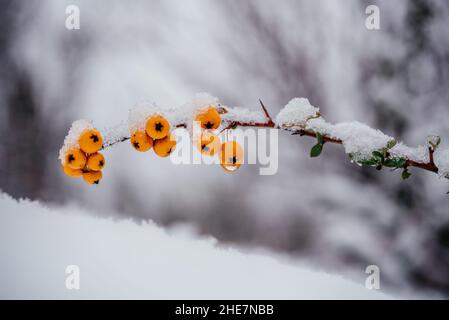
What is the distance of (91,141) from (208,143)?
12 centimetres

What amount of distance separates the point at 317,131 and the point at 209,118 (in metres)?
0.10

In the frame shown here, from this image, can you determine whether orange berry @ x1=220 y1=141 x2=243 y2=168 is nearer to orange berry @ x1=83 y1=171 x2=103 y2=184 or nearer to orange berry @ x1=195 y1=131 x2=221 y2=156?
orange berry @ x1=195 y1=131 x2=221 y2=156

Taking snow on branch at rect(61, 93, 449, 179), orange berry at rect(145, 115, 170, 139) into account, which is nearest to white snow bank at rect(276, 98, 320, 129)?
snow on branch at rect(61, 93, 449, 179)

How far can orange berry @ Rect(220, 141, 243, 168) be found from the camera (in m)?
0.40

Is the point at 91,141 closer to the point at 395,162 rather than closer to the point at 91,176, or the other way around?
the point at 91,176

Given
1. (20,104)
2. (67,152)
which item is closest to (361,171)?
(67,152)

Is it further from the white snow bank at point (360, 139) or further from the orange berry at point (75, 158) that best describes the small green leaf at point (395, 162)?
the orange berry at point (75, 158)

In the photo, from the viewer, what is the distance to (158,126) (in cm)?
34

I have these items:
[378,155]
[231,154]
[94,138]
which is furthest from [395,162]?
[94,138]

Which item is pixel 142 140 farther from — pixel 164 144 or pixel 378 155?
pixel 378 155

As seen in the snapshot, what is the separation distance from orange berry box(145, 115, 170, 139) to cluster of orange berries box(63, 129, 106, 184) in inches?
2.0

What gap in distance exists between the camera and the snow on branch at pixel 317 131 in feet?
1.09
